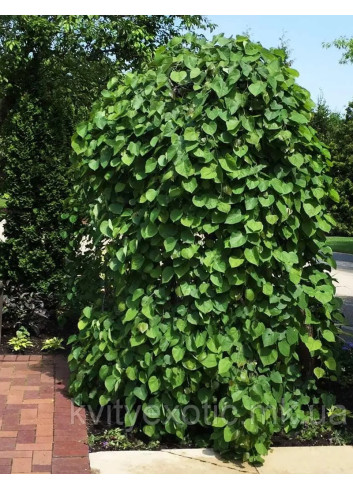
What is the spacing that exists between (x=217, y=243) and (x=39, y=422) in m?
1.60

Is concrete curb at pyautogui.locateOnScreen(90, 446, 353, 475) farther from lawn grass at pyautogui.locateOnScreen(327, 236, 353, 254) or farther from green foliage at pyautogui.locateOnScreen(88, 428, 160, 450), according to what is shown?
lawn grass at pyautogui.locateOnScreen(327, 236, 353, 254)

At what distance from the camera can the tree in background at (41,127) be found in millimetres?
6207

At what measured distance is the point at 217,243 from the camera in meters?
3.75

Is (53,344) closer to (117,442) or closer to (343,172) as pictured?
(117,442)

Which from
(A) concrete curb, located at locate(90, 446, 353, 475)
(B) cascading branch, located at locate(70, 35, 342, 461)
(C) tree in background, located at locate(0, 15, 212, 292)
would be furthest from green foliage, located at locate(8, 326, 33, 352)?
(A) concrete curb, located at locate(90, 446, 353, 475)

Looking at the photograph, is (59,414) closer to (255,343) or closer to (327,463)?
(255,343)

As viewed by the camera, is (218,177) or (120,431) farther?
(120,431)

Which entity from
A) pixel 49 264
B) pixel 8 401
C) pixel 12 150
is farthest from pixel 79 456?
pixel 12 150

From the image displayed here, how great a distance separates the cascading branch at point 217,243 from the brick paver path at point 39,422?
1.11 ft

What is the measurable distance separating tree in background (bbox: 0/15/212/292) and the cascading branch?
223 cm

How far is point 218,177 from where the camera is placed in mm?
3662

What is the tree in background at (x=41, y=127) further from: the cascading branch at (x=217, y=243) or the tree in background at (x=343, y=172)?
the tree in background at (x=343, y=172)

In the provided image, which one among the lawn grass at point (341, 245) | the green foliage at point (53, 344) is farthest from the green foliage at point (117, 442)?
the lawn grass at point (341, 245)
